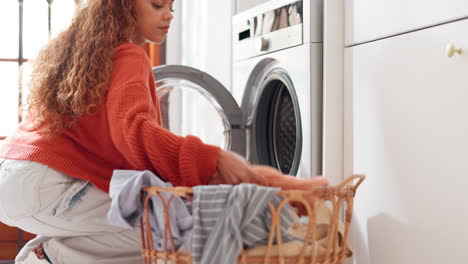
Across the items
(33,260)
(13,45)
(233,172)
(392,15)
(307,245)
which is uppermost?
(13,45)

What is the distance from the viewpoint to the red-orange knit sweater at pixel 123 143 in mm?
1144

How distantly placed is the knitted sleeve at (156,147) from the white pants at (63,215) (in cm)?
→ 23

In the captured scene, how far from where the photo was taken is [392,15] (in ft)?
4.32

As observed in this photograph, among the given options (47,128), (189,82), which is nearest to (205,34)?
(189,82)

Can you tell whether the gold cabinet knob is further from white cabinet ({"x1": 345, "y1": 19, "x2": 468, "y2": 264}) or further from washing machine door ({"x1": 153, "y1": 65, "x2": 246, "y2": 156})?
washing machine door ({"x1": 153, "y1": 65, "x2": 246, "y2": 156})

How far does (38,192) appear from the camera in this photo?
136 cm

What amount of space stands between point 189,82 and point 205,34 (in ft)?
2.67

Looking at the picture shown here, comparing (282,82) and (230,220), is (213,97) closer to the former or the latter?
(282,82)

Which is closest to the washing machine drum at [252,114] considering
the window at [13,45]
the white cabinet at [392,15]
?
the white cabinet at [392,15]

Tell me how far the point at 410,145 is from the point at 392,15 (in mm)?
283

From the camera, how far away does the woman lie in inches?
51.4

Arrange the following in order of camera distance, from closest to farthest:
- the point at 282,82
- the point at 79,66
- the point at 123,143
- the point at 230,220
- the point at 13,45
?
1. the point at 230,220
2. the point at 123,143
3. the point at 79,66
4. the point at 282,82
5. the point at 13,45

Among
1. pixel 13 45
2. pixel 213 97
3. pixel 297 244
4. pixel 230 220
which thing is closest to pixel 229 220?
pixel 230 220

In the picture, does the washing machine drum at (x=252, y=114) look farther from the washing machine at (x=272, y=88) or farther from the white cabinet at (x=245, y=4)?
the white cabinet at (x=245, y=4)
